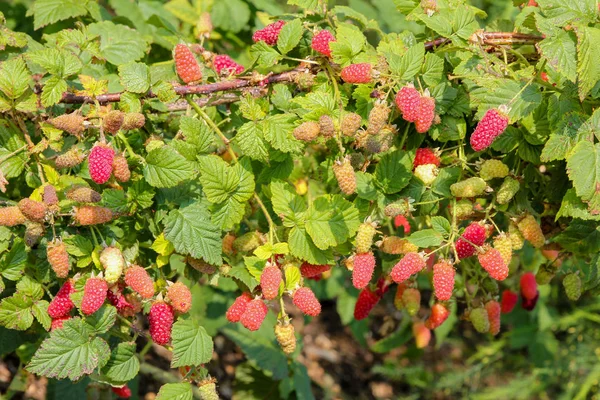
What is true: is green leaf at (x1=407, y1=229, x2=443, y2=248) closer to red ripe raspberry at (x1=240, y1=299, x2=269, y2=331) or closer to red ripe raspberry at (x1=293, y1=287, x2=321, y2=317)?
red ripe raspberry at (x1=293, y1=287, x2=321, y2=317)

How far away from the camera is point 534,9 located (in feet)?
6.98

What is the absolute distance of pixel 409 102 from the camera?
67.9 inches

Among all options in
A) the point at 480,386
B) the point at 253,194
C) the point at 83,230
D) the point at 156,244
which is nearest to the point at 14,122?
the point at 83,230

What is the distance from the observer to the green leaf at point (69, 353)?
1786 mm

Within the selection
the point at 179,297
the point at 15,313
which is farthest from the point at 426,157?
the point at 15,313

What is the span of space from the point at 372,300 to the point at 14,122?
1172mm

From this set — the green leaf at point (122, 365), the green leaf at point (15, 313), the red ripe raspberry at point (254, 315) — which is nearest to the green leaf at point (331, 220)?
the red ripe raspberry at point (254, 315)

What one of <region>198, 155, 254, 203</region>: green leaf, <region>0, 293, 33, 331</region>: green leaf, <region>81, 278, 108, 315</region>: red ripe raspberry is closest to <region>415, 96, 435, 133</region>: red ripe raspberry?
<region>198, 155, 254, 203</region>: green leaf

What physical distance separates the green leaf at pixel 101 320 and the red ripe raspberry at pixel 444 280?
813 mm

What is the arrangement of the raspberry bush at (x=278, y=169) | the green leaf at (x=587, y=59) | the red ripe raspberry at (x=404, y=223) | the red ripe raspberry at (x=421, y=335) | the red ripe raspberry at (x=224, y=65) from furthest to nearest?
the red ripe raspberry at (x=421, y=335) < the red ripe raspberry at (x=404, y=223) < the red ripe raspberry at (x=224, y=65) < the raspberry bush at (x=278, y=169) < the green leaf at (x=587, y=59)

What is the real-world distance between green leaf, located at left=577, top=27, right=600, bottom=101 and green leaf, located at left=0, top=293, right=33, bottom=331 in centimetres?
145

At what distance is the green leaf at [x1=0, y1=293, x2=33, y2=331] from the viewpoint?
6.14 ft

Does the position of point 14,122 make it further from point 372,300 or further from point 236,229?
point 372,300

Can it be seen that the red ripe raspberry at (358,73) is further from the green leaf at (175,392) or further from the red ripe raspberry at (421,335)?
the red ripe raspberry at (421,335)
